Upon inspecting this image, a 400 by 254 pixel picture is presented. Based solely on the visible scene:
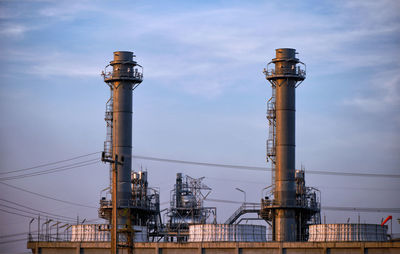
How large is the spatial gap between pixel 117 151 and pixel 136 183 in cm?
478

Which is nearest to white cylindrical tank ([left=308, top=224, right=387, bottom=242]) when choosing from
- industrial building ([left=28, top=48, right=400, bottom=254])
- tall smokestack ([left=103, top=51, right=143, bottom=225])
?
industrial building ([left=28, top=48, right=400, bottom=254])

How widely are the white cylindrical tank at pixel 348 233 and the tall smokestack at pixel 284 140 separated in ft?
25.2

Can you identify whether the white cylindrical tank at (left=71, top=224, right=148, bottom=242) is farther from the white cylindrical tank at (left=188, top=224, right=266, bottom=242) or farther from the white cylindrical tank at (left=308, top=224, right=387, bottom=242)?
the white cylindrical tank at (left=308, top=224, right=387, bottom=242)

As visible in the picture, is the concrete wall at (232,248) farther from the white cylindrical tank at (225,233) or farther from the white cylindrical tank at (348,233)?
the white cylindrical tank at (348,233)

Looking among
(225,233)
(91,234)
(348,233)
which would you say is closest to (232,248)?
(225,233)

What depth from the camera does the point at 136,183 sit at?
303ft

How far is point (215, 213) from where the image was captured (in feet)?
303

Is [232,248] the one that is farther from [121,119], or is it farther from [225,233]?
[121,119]

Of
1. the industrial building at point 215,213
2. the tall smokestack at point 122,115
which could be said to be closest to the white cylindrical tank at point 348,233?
the industrial building at point 215,213

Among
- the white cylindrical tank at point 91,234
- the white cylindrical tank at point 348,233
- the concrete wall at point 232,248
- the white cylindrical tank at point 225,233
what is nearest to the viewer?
the concrete wall at point 232,248

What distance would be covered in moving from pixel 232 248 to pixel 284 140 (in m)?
14.5

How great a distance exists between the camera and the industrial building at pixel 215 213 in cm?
7744

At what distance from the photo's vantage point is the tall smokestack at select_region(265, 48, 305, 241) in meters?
86.1

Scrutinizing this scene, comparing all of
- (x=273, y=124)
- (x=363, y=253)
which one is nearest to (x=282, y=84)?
(x=273, y=124)
